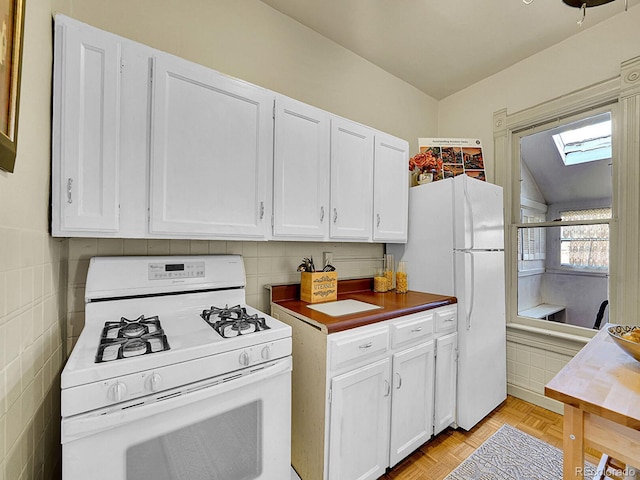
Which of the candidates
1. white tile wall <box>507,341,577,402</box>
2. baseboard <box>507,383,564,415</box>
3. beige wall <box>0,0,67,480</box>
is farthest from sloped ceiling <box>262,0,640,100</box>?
baseboard <box>507,383,564,415</box>

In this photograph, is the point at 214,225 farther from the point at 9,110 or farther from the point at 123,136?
the point at 9,110

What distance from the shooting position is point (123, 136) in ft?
3.90

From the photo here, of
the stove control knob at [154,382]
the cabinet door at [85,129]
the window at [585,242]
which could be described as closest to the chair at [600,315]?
the window at [585,242]

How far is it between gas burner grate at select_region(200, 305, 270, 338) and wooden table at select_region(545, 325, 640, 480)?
1.06 metres

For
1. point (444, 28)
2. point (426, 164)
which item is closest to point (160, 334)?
point (426, 164)

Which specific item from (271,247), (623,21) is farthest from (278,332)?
(623,21)

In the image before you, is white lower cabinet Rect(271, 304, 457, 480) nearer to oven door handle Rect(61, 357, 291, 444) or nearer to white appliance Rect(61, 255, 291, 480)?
white appliance Rect(61, 255, 291, 480)

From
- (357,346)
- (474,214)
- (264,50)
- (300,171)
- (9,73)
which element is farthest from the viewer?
(474,214)

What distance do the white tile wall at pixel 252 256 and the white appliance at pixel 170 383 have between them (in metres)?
0.12

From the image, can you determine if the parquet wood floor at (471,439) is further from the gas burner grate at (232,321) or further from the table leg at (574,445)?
the gas burner grate at (232,321)

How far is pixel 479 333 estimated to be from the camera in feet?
6.79

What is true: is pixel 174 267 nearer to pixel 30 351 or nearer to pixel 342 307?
pixel 30 351

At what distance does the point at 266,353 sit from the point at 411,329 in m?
0.95

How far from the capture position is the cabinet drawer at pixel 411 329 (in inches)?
64.4
